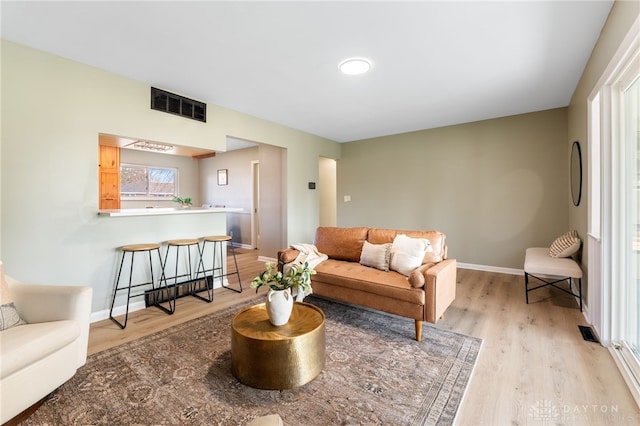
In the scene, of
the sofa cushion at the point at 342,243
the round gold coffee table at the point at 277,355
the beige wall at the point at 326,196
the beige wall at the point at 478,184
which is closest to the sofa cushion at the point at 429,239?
the sofa cushion at the point at 342,243

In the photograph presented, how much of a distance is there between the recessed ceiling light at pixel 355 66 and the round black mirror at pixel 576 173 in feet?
8.55

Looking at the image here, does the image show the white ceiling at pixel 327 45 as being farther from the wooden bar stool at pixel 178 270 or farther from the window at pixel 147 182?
the window at pixel 147 182

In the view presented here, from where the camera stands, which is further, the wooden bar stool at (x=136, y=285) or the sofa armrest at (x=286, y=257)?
the sofa armrest at (x=286, y=257)

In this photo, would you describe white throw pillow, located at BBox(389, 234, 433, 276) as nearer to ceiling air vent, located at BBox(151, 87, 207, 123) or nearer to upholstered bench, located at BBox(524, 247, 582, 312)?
upholstered bench, located at BBox(524, 247, 582, 312)

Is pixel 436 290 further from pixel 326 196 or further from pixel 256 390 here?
pixel 326 196

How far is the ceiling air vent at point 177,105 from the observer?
3195 millimetres

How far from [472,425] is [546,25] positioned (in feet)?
9.31

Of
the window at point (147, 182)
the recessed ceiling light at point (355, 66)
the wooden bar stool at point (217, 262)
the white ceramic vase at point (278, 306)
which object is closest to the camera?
the white ceramic vase at point (278, 306)

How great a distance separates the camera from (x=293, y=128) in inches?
200

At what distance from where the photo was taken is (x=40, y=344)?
4.97ft

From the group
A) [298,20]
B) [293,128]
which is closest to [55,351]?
[298,20]

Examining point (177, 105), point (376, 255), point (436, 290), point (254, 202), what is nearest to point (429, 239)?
point (376, 255)

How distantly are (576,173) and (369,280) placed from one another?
2.84 meters

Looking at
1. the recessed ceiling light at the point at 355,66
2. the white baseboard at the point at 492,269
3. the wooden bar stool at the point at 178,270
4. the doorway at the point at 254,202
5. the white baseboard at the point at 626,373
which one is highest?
the recessed ceiling light at the point at 355,66
